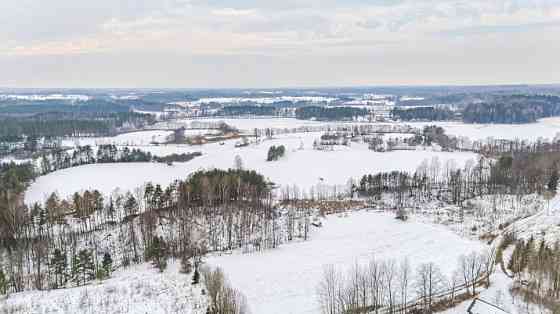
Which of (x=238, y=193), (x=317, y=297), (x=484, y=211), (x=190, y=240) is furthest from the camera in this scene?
(x=238, y=193)

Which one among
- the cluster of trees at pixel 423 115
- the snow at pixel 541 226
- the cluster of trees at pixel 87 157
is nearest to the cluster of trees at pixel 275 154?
the cluster of trees at pixel 87 157

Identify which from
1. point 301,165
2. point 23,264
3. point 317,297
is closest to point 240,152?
point 301,165

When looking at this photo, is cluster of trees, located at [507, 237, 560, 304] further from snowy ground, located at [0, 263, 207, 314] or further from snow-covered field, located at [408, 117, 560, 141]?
snow-covered field, located at [408, 117, 560, 141]

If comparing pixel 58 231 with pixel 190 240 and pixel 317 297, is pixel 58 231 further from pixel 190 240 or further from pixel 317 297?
A: pixel 317 297

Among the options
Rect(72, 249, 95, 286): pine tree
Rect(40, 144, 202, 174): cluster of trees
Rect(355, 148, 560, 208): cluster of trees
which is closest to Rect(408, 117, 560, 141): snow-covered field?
Rect(355, 148, 560, 208): cluster of trees

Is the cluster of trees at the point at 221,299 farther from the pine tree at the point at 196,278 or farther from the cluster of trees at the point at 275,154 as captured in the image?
the cluster of trees at the point at 275,154
